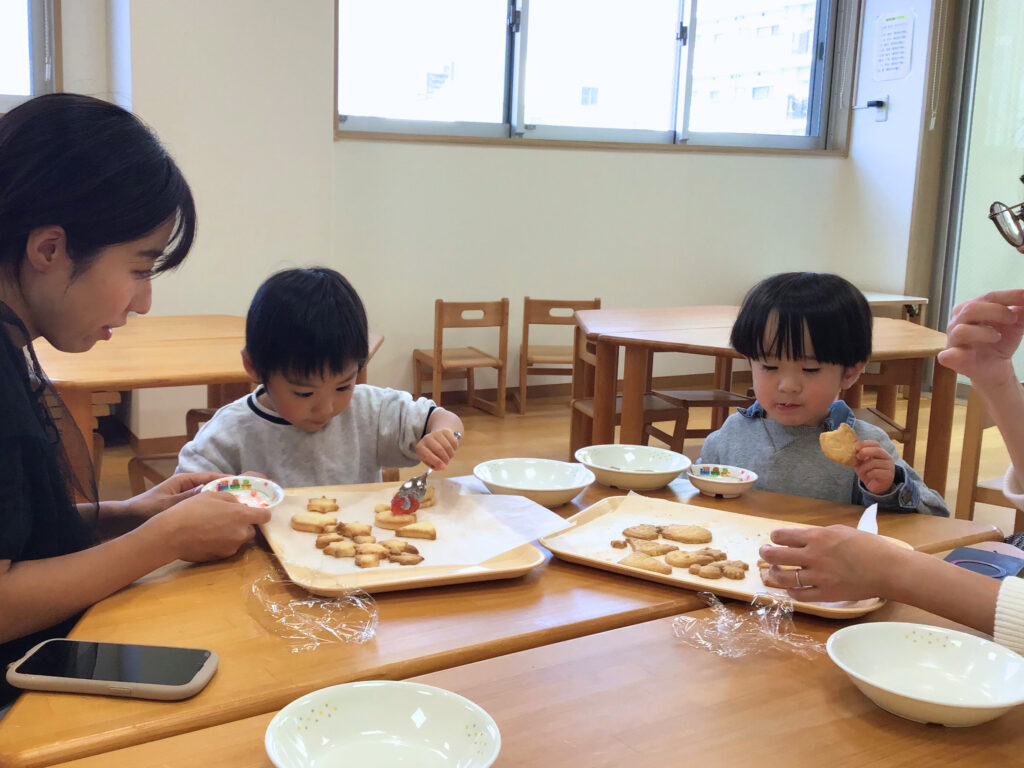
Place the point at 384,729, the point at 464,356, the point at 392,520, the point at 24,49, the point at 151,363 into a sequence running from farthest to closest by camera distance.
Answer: the point at 464,356 → the point at 24,49 → the point at 151,363 → the point at 392,520 → the point at 384,729

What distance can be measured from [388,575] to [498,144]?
426 centimetres

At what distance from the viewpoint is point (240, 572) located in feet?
3.88

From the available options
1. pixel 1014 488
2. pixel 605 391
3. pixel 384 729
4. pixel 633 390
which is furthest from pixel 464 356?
pixel 384 729

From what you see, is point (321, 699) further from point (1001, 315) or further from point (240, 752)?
point (1001, 315)

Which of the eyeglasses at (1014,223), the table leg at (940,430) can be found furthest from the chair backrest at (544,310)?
the eyeglasses at (1014,223)

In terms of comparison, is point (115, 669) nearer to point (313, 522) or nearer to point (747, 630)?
point (313, 522)

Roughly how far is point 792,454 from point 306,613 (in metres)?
1.16

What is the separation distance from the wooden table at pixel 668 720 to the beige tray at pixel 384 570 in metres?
0.18

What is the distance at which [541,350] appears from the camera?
5.23 m

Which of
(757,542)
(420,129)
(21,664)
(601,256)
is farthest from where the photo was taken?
(601,256)

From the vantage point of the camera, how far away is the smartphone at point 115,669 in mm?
865

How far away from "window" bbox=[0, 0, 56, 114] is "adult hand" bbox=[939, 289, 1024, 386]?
387cm

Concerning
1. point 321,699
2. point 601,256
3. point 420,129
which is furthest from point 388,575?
point 601,256

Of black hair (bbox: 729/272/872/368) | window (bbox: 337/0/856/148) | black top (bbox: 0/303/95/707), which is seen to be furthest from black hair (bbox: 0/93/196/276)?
window (bbox: 337/0/856/148)
